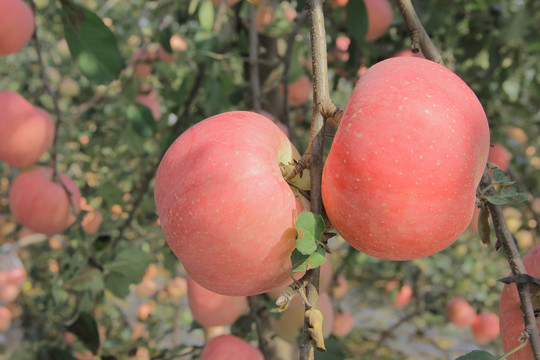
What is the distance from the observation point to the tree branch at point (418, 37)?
0.59 meters

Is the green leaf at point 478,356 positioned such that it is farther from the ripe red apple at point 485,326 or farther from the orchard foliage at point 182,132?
the ripe red apple at point 485,326

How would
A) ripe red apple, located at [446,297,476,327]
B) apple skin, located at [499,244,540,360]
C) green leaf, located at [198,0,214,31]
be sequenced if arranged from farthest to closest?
ripe red apple, located at [446,297,476,327] < green leaf, located at [198,0,214,31] < apple skin, located at [499,244,540,360]

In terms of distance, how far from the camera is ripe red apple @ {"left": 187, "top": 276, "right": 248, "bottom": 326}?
971 millimetres

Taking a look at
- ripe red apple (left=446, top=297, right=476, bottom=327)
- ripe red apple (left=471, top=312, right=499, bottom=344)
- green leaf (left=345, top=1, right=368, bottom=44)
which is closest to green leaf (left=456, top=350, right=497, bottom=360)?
green leaf (left=345, top=1, right=368, bottom=44)

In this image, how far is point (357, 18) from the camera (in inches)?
39.5

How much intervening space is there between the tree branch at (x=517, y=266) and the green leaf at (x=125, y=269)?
77cm

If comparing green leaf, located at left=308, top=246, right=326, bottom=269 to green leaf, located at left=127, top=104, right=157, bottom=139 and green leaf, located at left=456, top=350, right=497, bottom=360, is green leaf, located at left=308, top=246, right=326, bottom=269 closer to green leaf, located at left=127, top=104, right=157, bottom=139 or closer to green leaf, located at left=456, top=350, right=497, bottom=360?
green leaf, located at left=456, top=350, right=497, bottom=360

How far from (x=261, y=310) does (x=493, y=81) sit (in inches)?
48.5

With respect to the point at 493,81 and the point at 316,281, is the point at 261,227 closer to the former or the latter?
the point at 316,281

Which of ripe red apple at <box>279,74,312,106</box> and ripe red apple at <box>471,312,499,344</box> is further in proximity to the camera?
ripe red apple at <box>471,312,499,344</box>

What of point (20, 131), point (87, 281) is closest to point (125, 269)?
point (87, 281)

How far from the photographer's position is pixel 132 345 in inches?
63.5

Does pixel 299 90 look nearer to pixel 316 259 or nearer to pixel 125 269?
pixel 125 269

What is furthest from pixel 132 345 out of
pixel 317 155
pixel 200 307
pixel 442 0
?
pixel 442 0
